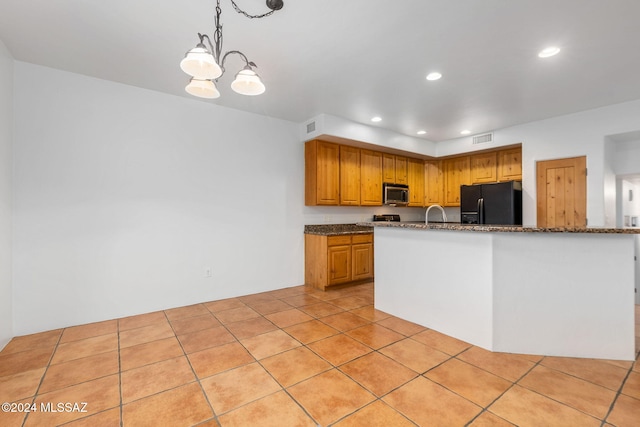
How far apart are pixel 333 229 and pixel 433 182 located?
2.85 metres

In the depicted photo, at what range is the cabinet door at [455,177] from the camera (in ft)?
18.7

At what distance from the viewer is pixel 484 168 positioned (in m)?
5.39

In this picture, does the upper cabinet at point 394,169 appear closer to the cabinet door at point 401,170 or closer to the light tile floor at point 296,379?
the cabinet door at point 401,170

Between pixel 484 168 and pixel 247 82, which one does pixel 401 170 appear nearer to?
pixel 484 168

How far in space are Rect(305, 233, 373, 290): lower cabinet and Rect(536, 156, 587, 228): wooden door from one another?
2.65m

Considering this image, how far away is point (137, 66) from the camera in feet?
9.39

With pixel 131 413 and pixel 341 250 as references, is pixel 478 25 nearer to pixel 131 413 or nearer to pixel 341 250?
pixel 341 250

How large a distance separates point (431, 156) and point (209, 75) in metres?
5.11

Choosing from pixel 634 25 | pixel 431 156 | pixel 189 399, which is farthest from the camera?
pixel 431 156

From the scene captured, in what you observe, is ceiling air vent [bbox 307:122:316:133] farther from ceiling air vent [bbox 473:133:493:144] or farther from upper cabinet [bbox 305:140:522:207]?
ceiling air vent [bbox 473:133:493:144]

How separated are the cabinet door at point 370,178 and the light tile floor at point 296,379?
2583 millimetres

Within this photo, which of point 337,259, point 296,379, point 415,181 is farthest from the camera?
point 415,181

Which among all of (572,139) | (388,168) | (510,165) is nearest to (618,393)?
(572,139)

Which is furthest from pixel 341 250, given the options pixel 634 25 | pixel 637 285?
pixel 637 285
